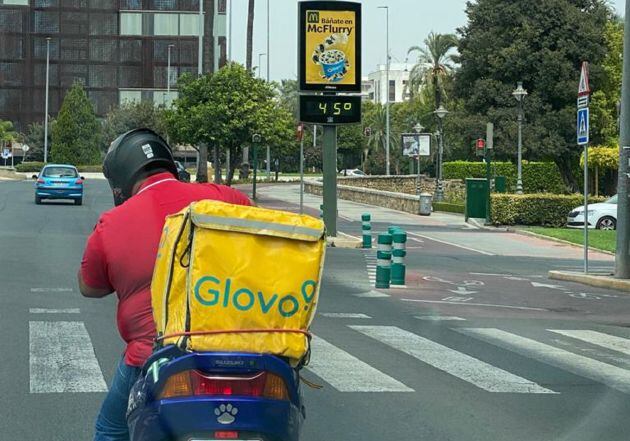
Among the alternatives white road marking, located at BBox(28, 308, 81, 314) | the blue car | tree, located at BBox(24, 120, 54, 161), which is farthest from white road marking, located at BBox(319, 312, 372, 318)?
tree, located at BBox(24, 120, 54, 161)

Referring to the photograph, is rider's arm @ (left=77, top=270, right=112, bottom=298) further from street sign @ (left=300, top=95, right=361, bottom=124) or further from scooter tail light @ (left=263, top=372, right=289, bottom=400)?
street sign @ (left=300, top=95, right=361, bottom=124)

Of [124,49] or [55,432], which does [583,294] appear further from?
[124,49]

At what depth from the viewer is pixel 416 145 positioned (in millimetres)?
59625

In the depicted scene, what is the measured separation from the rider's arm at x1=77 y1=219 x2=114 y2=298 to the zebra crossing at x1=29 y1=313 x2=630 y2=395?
4179 mm

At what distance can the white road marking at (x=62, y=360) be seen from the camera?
9.06m

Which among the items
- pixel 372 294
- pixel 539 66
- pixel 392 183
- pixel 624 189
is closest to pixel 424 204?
pixel 392 183

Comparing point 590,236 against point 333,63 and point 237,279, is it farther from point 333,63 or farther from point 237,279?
point 237,279

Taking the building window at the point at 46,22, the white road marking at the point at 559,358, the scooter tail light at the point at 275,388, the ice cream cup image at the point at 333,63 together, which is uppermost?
the building window at the point at 46,22

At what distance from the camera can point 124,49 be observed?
10800 centimetres

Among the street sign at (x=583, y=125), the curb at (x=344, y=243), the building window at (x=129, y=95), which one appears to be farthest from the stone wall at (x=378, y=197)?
the building window at (x=129, y=95)

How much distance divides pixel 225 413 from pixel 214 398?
70mm

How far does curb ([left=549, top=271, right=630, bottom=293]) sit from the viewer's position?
63.2ft

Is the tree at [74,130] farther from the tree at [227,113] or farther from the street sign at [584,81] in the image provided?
the street sign at [584,81]

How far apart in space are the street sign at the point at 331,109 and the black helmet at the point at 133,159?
24.0m
